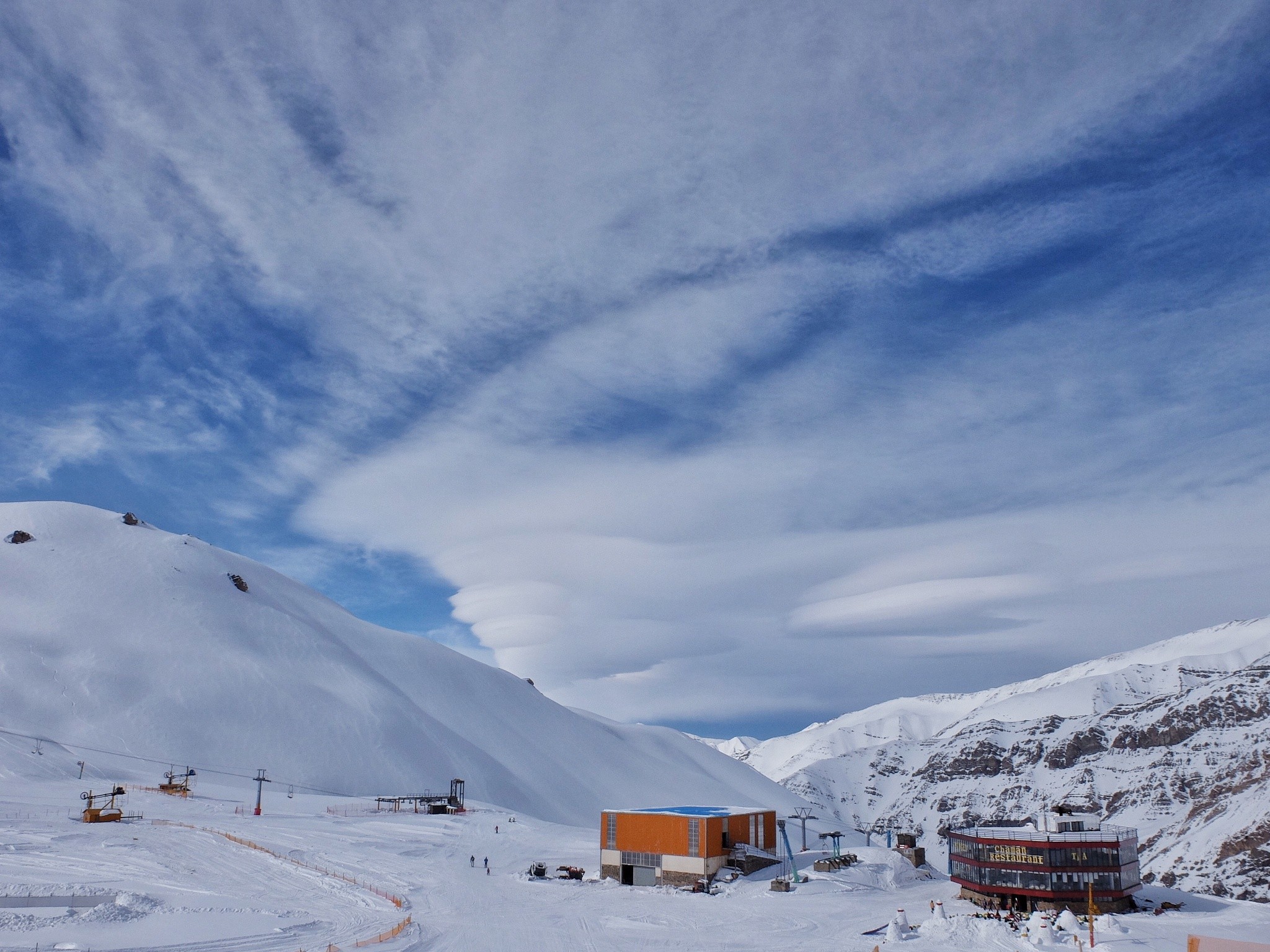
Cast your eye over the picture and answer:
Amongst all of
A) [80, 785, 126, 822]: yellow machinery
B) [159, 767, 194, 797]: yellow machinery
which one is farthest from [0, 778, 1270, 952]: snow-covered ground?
[159, 767, 194, 797]: yellow machinery

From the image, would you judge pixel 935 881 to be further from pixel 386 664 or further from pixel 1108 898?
pixel 386 664

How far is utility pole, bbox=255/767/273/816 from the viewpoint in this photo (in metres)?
80.1

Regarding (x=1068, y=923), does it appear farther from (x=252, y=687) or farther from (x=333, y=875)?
(x=252, y=687)

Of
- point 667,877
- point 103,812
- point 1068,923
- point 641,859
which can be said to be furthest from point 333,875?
point 1068,923

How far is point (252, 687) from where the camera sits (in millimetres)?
129750

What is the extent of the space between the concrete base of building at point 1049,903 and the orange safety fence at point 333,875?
3798 centimetres

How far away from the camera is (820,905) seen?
2101 inches

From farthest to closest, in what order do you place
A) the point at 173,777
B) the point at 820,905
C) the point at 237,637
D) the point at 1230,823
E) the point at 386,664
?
the point at 1230,823 → the point at 386,664 → the point at 237,637 → the point at 173,777 → the point at 820,905

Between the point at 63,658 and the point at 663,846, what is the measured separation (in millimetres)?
102931

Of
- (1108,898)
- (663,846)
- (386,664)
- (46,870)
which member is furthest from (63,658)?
(1108,898)

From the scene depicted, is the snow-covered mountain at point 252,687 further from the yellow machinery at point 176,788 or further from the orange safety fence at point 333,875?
the orange safety fence at point 333,875

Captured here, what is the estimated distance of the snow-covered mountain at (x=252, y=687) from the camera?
11694 centimetres

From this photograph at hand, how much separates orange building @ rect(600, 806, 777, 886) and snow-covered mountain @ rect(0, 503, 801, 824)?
6389cm

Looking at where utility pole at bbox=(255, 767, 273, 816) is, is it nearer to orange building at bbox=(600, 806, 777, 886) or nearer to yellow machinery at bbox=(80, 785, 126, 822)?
yellow machinery at bbox=(80, 785, 126, 822)
